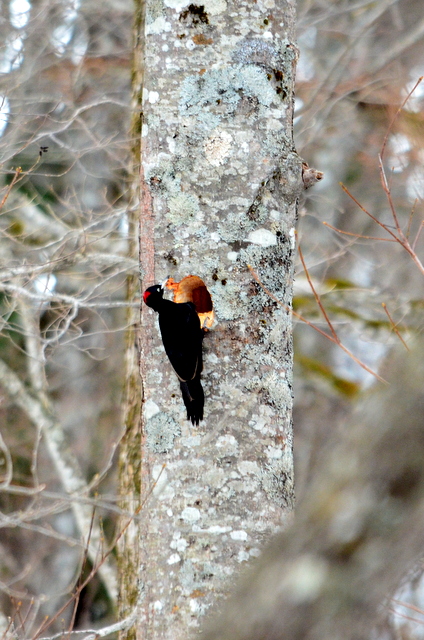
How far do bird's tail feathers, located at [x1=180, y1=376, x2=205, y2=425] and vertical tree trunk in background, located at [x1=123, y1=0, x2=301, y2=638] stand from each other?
3cm

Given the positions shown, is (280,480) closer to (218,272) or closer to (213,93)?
(218,272)

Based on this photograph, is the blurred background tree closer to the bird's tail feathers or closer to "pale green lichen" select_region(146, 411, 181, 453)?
"pale green lichen" select_region(146, 411, 181, 453)

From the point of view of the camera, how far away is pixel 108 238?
514 centimetres

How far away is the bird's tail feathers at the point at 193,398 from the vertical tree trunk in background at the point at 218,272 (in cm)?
3

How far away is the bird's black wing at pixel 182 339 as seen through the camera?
8.13 ft

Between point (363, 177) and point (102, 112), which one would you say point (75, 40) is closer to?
point (102, 112)

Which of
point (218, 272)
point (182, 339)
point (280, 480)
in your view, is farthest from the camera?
point (218, 272)

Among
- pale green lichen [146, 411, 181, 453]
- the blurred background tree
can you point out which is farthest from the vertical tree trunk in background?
the blurred background tree

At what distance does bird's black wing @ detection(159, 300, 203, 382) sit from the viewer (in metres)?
2.48

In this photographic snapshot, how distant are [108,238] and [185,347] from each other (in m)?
2.86

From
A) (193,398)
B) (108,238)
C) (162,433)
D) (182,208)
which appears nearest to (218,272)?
(182,208)

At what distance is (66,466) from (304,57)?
18.4 ft

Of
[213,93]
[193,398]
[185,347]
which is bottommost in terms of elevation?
[193,398]

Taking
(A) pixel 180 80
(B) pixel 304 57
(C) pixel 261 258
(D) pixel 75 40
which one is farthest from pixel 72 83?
(C) pixel 261 258
